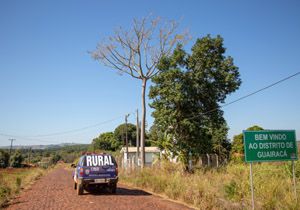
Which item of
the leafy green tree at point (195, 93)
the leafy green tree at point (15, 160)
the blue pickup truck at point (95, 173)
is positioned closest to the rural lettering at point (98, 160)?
the blue pickup truck at point (95, 173)

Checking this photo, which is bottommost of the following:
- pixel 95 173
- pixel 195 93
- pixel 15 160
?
pixel 15 160

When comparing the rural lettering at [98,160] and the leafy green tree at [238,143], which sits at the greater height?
the leafy green tree at [238,143]

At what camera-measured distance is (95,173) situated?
11227 millimetres

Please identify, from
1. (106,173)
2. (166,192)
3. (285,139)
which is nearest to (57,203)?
(106,173)

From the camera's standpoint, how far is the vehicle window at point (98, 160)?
37.8 ft

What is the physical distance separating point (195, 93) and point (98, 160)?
9.54 metres

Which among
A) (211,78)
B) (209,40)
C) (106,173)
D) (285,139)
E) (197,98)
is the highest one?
(209,40)

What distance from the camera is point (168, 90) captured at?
1731 cm

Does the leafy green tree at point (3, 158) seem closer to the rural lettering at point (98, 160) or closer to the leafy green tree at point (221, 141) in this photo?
the leafy green tree at point (221, 141)

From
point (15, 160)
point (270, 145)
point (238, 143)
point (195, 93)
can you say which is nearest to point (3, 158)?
point (15, 160)

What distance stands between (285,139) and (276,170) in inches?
147

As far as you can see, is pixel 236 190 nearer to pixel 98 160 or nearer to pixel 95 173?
pixel 95 173

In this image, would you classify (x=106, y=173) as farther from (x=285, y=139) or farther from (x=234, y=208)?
(x=285, y=139)

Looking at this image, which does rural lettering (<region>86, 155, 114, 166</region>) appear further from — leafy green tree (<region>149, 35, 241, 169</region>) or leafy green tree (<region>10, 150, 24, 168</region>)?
leafy green tree (<region>10, 150, 24, 168</region>)
